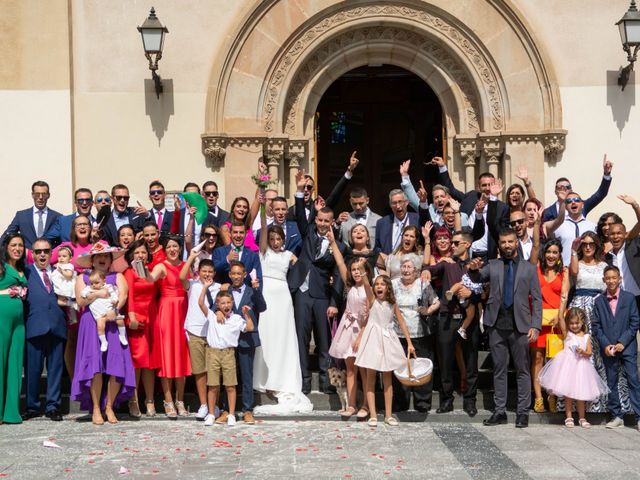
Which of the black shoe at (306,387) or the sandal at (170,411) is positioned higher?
the black shoe at (306,387)

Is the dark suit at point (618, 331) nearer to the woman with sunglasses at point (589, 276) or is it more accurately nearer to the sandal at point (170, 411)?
the woman with sunglasses at point (589, 276)

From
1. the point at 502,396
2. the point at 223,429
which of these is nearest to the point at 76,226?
the point at 223,429

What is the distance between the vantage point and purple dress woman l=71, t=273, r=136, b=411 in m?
10.2

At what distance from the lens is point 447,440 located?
9.32m

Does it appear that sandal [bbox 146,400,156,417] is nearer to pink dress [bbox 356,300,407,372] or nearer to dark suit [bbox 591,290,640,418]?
pink dress [bbox 356,300,407,372]

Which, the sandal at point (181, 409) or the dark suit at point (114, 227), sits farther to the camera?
the dark suit at point (114, 227)

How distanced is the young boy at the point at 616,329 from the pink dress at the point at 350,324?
7.99 ft

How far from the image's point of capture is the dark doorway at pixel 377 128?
16500 mm

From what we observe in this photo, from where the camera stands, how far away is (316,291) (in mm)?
11125

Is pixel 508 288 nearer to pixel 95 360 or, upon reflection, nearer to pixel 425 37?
pixel 95 360

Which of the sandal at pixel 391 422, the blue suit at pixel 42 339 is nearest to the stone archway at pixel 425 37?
the blue suit at pixel 42 339

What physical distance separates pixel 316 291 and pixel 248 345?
113 cm

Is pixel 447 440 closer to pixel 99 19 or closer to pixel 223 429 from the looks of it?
pixel 223 429

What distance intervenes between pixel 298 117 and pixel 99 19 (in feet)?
10.1
